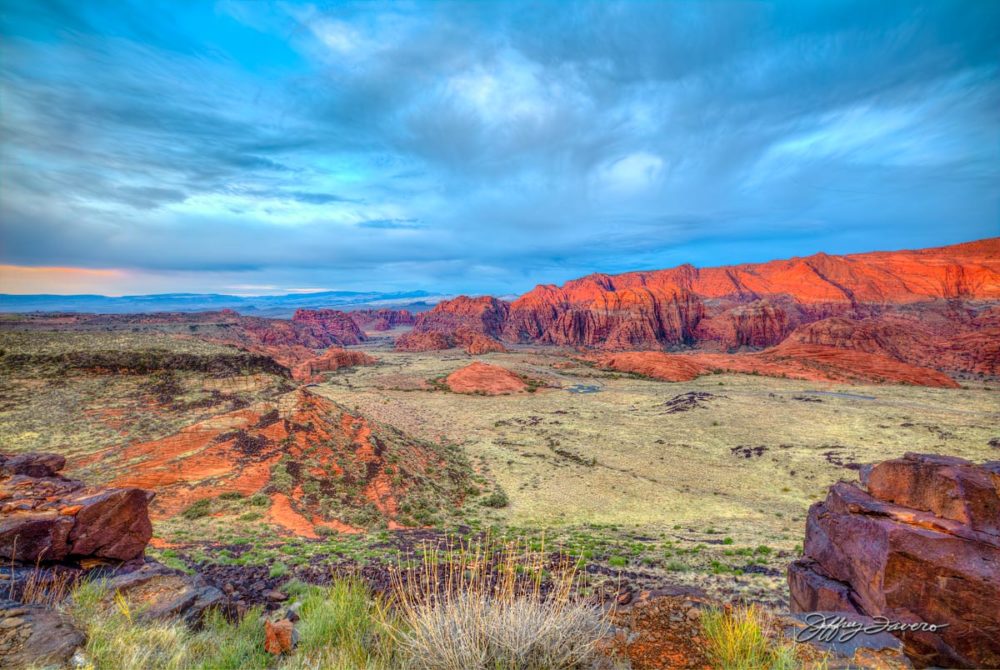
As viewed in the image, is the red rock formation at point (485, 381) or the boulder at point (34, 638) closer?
the boulder at point (34, 638)

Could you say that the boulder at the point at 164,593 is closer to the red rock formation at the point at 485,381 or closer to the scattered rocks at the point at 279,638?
the scattered rocks at the point at 279,638

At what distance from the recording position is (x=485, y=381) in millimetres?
58844

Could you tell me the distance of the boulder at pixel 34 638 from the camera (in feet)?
11.2

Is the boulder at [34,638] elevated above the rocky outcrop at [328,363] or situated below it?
above

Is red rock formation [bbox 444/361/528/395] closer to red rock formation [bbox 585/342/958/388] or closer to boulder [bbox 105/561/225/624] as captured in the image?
red rock formation [bbox 585/342/958/388]

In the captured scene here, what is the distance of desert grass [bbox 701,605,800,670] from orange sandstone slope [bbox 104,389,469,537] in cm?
1406

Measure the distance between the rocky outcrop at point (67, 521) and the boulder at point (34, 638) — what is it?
10.1ft

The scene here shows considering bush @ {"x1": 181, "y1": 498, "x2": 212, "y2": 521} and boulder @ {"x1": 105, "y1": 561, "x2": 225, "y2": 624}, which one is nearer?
boulder @ {"x1": 105, "y1": 561, "x2": 225, "y2": 624}

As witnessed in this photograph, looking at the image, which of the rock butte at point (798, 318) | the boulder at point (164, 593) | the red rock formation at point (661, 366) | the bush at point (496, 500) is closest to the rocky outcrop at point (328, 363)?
the rock butte at point (798, 318)

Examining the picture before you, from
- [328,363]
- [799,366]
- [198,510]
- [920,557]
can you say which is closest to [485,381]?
[328,363]

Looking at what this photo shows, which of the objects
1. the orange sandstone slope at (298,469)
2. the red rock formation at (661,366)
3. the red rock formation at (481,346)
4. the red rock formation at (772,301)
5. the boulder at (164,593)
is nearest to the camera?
the boulder at (164,593)

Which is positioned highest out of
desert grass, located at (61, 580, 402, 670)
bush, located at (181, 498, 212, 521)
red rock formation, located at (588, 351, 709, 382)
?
desert grass, located at (61, 580, 402, 670)

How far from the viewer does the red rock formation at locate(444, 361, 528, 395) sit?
56781 mm

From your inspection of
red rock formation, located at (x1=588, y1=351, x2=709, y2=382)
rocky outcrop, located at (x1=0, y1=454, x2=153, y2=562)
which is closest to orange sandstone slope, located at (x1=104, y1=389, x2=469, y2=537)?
rocky outcrop, located at (x1=0, y1=454, x2=153, y2=562)
